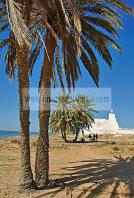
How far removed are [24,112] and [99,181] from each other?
4.15 m

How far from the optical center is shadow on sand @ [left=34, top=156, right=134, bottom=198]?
498 inches

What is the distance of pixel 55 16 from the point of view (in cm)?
1366

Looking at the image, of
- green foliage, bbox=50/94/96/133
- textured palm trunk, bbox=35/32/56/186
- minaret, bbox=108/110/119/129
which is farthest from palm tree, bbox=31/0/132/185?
minaret, bbox=108/110/119/129

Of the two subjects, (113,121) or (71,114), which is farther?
(113,121)

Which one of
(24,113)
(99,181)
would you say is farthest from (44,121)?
(99,181)

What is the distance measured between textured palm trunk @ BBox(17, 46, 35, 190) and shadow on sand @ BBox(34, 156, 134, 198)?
36.2 inches

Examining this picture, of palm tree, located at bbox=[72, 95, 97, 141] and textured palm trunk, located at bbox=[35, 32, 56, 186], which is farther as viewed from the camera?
palm tree, located at bbox=[72, 95, 97, 141]

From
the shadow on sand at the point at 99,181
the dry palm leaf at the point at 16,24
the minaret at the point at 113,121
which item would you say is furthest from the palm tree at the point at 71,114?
the minaret at the point at 113,121

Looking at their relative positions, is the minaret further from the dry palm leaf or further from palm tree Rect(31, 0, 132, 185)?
the dry palm leaf

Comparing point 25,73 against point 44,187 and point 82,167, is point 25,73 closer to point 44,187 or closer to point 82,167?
point 44,187

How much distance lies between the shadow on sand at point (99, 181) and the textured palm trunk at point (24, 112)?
92cm

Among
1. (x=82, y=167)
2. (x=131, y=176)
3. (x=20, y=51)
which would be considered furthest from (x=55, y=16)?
(x=82, y=167)

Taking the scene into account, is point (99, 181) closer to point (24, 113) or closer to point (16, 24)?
point (24, 113)

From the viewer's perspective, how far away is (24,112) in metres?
13.1
